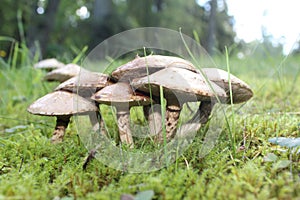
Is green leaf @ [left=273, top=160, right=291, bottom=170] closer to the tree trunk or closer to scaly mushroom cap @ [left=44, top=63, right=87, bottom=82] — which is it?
scaly mushroom cap @ [left=44, top=63, right=87, bottom=82]

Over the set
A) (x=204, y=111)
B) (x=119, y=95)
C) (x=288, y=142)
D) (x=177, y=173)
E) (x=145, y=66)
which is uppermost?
(x=145, y=66)

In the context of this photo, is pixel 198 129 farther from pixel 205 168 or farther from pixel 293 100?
pixel 293 100

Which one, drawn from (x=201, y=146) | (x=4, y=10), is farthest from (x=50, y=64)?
(x=4, y=10)

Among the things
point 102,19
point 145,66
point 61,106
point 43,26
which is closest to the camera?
point 145,66

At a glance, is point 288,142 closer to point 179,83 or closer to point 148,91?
point 179,83

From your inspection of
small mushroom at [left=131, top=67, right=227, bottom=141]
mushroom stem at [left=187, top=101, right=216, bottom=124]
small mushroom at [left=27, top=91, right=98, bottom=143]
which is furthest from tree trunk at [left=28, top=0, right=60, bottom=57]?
small mushroom at [left=131, top=67, right=227, bottom=141]

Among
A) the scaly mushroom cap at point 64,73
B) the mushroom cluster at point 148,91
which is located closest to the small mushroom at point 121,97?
the mushroom cluster at point 148,91

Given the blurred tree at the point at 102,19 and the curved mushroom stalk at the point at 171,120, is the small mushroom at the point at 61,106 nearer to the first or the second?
the curved mushroom stalk at the point at 171,120

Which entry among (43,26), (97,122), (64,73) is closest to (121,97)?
(97,122)
